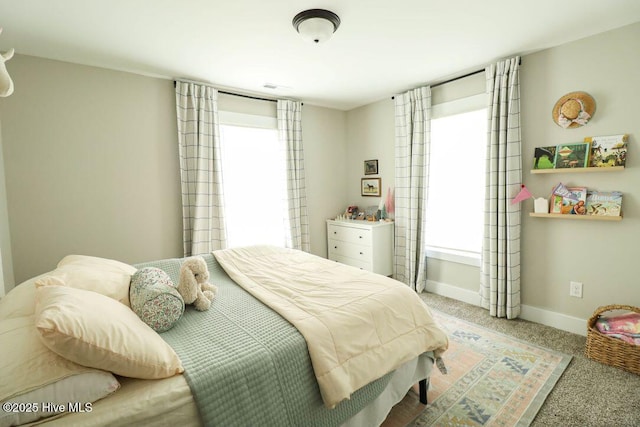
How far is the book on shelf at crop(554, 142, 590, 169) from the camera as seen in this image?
236cm

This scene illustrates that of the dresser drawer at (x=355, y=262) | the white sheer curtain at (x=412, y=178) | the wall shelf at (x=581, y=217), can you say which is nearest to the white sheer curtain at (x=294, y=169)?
the dresser drawer at (x=355, y=262)

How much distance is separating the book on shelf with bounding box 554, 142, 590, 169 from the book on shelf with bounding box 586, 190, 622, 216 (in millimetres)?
253

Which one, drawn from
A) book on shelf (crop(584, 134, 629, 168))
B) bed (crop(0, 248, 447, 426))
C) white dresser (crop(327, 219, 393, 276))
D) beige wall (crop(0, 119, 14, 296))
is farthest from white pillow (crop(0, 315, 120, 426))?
book on shelf (crop(584, 134, 629, 168))

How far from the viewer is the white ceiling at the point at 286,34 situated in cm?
185

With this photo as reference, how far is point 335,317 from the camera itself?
1.45 m

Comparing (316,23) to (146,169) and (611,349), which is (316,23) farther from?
(611,349)

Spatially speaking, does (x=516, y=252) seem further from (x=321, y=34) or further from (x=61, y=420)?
(x=61, y=420)

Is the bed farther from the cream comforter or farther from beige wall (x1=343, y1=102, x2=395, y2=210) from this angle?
beige wall (x1=343, y1=102, x2=395, y2=210)

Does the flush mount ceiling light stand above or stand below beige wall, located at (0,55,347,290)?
above

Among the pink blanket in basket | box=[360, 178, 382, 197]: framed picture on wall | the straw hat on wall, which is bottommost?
the pink blanket in basket

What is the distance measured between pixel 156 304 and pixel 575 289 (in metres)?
3.22

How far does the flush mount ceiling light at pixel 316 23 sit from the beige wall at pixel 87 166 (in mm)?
1716

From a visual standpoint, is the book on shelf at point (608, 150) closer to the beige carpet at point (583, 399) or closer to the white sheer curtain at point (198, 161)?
the beige carpet at point (583, 399)

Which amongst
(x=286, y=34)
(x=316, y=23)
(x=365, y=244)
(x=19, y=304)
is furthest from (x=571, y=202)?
(x=19, y=304)
